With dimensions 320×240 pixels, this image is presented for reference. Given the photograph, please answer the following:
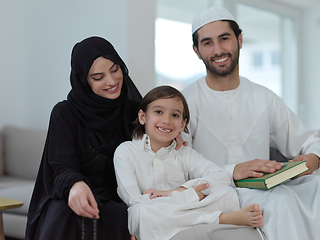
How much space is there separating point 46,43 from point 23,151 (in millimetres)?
927

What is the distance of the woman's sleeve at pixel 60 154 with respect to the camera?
1.52 m

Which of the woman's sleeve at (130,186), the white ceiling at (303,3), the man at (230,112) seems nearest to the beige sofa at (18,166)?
the woman's sleeve at (130,186)

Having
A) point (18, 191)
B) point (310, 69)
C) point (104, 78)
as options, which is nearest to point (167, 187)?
point (104, 78)

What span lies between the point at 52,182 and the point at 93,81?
1.67 feet

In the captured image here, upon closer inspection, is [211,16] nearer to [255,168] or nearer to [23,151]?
[255,168]

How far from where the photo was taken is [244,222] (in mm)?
1500

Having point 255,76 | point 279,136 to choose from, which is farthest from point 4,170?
point 255,76

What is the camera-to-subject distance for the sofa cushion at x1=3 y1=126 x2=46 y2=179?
2.99 m

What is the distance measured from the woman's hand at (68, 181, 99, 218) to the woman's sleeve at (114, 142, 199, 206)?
22 centimetres

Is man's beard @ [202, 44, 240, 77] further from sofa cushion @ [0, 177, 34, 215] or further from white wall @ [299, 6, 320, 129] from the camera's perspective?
white wall @ [299, 6, 320, 129]

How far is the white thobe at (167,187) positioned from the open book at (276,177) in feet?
0.35

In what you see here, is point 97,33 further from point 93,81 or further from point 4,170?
point 4,170

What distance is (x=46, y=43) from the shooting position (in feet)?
10.4

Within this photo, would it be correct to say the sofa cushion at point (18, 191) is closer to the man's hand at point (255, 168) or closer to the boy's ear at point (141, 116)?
the boy's ear at point (141, 116)
